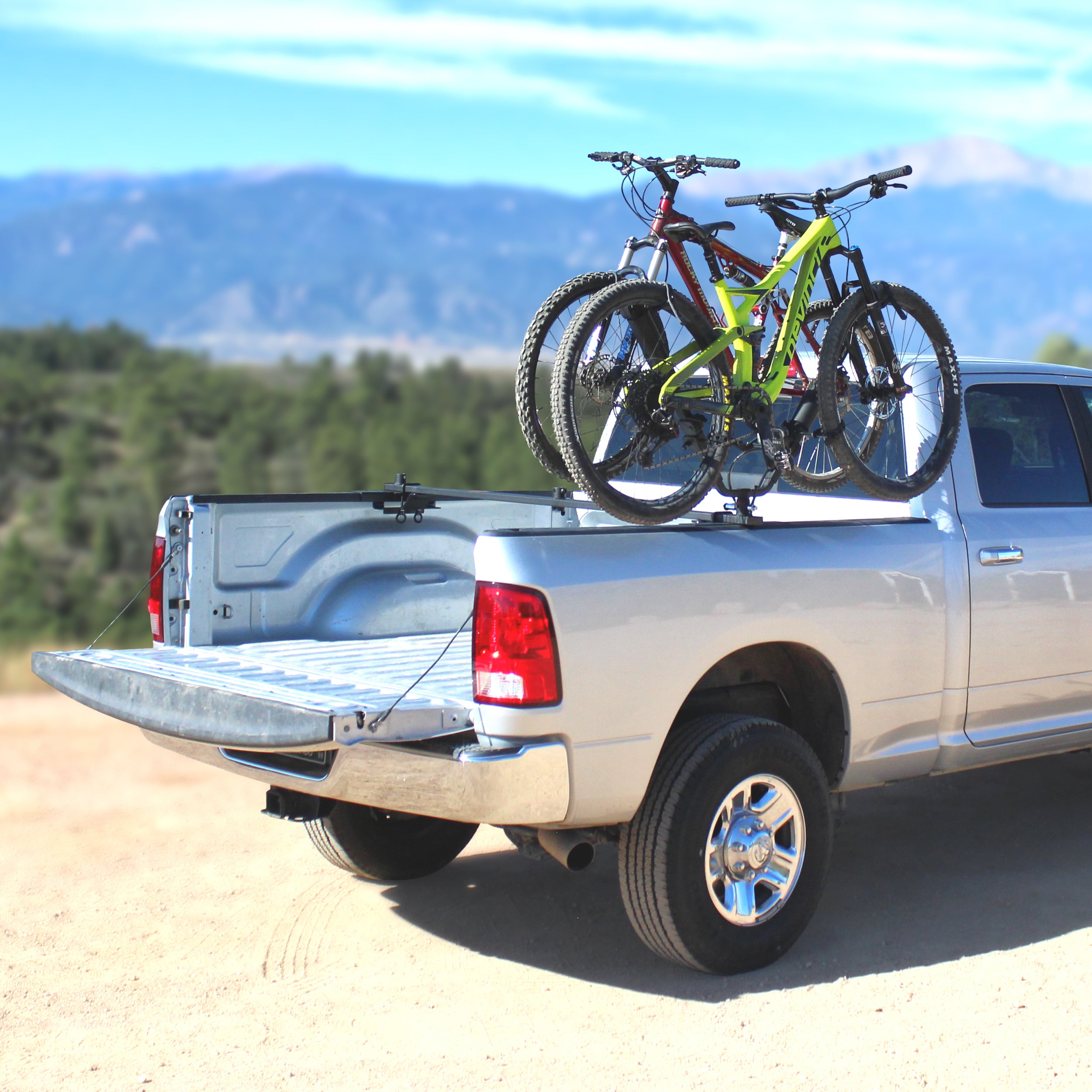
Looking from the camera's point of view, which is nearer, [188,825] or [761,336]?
[761,336]

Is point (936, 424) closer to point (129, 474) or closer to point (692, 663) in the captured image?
point (692, 663)

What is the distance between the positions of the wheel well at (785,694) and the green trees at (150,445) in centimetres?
3572

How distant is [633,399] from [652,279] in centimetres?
46

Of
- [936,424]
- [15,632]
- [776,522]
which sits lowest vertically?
[15,632]

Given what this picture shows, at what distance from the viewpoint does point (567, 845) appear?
4262 mm

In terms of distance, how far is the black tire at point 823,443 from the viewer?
4.93 meters

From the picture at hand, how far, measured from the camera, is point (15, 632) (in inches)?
1921

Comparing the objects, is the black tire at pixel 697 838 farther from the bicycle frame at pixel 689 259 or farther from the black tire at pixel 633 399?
the bicycle frame at pixel 689 259

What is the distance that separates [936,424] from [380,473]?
252 feet

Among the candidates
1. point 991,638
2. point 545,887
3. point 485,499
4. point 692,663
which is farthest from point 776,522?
point 545,887

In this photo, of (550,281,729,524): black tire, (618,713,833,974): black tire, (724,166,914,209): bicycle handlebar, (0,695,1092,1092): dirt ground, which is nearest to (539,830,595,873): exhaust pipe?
(618,713,833,974): black tire

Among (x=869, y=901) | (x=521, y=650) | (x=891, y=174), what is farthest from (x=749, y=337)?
(x=869, y=901)

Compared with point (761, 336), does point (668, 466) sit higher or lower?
lower

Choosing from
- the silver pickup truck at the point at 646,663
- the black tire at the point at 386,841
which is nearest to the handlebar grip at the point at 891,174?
the silver pickup truck at the point at 646,663
